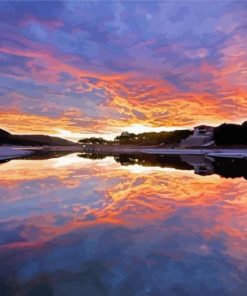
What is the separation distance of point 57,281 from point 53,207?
6.68 m

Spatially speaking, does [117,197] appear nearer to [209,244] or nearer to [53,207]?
[53,207]

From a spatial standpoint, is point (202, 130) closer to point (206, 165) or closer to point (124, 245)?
point (206, 165)

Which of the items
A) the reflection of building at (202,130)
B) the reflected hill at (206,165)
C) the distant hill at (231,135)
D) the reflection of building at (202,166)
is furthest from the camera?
the reflection of building at (202,130)

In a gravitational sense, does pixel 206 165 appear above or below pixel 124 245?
above

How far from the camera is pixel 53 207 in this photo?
12.5 meters

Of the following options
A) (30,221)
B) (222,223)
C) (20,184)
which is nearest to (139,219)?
(222,223)

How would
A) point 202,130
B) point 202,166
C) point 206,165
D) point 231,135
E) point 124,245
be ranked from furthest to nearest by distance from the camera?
point 202,130
point 231,135
point 206,165
point 202,166
point 124,245

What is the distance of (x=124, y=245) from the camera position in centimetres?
797

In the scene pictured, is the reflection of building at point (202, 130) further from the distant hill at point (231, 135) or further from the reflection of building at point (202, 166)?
the reflection of building at point (202, 166)

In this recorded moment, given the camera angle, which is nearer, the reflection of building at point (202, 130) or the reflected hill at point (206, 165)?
the reflected hill at point (206, 165)

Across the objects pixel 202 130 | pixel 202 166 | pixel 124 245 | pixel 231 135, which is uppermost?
pixel 202 130

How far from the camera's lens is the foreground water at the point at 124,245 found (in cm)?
585

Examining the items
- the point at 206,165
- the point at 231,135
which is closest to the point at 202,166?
the point at 206,165

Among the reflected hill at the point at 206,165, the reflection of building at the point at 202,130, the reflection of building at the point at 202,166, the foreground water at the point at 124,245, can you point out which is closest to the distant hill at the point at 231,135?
the reflected hill at the point at 206,165
